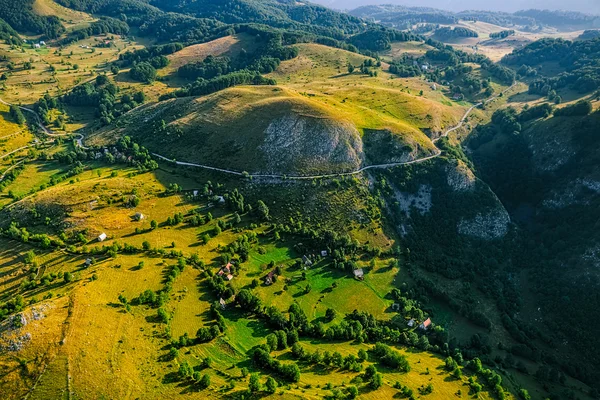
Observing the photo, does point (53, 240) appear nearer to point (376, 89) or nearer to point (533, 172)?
point (376, 89)

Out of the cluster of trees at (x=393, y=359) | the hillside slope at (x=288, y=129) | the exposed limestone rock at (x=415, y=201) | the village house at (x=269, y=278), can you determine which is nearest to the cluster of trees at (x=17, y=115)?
the hillside slope at (x=288, y=129)

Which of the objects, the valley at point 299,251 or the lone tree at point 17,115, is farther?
the lone tree at point 17,115

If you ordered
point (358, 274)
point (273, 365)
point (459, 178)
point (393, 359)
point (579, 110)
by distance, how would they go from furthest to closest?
point (579, 110)
point (459, 178)
point (358, 274)
point (393, 359)
point (273, 365)

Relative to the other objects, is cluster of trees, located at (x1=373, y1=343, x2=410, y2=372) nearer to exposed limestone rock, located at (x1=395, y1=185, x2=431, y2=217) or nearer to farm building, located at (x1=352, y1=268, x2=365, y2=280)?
farm building, located at (x1=352, y1=268, x2=365, y2=280)

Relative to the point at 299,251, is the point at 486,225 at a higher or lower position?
higher

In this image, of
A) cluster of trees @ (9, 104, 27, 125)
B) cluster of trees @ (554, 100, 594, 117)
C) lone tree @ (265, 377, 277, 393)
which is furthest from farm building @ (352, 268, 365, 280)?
cluster of trees @ (9, 104, 27, 125)

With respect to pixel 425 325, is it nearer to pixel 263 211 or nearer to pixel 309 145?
pixel 263 211

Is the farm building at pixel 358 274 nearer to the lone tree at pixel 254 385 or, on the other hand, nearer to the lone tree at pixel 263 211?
the lone tree at pixel 263 211

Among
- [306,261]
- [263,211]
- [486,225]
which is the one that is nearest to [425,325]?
[306,261]

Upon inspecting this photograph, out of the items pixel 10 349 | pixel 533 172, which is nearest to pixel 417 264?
pixel 533 172

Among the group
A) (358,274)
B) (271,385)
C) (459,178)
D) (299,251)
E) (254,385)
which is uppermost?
(459,178)

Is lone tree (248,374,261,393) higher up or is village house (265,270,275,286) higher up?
village house (265,270,275,286)
